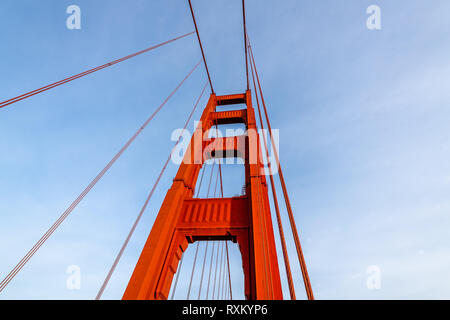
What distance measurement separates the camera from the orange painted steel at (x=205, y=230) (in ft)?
13.9

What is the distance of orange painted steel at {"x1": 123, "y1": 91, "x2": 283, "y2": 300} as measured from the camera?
4230 millimetres

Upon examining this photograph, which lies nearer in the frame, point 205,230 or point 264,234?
point 264,234

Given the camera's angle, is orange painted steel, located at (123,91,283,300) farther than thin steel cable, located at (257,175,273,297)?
Yes

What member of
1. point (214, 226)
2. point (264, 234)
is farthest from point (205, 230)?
point (264, 234)

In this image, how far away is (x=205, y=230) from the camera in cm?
559

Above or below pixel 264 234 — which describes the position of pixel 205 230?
above

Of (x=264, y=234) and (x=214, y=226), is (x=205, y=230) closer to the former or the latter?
(x=214, y=226)

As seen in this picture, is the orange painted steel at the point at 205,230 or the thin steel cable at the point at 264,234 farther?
the orange painted steel at the point at 205,230
